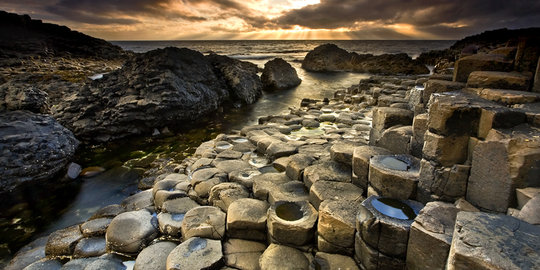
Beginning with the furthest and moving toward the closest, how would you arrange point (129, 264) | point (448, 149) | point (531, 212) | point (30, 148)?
point (30, 148) < point (129, 264) < point (448, 149) < point (531, 212)

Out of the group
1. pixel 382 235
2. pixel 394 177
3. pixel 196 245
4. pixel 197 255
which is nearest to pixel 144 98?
pixel 196 245

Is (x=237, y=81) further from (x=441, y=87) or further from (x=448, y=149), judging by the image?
(x=448, y=149)

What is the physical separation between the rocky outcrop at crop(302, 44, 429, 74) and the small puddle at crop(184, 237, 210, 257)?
897 inches

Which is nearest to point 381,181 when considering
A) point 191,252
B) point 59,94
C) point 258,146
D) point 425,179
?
point 425,179

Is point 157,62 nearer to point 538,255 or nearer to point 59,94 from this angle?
point 59,94

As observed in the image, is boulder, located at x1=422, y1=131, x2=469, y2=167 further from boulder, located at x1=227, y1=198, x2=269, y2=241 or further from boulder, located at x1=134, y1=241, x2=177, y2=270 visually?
boulder, located at x1=134, y1=241, x2=177, y2=270

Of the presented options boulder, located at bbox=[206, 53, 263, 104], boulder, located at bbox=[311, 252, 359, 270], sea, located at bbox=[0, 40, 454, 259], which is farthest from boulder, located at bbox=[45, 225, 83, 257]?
→ boulder, located at bbox=[206, 53, 263, 104]

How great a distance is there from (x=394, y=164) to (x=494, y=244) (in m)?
1.56

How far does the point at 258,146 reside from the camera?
5535 millimetres

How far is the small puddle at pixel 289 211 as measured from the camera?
3.06 meters

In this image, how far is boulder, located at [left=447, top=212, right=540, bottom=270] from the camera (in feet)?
4.83

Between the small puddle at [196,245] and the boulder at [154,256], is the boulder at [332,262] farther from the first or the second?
the boulder at [154,256]

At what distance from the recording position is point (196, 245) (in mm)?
2957

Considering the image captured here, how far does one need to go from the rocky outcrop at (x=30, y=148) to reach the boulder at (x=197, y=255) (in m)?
4.25
